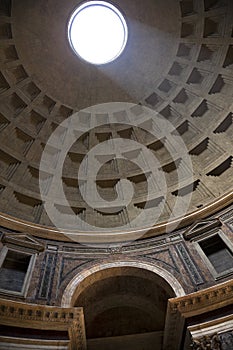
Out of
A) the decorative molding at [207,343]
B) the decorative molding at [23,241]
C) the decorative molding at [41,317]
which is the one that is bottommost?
the decorative molding at [207,343]

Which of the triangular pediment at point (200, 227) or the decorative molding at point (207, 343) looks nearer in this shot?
the decorative molding at point (207, 343)

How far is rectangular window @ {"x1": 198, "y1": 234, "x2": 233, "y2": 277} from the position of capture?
11703 millimetres

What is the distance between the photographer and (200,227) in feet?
44.4

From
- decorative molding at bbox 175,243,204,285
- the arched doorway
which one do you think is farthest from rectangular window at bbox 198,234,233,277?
the arched doorway

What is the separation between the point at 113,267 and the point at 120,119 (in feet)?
33.6

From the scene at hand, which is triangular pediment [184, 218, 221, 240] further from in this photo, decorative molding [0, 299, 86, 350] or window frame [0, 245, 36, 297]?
window frame [0, 245, 36, 297]

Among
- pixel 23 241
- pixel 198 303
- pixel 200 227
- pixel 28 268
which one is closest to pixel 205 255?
pixel 200 227

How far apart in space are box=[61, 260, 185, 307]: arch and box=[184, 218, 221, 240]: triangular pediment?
2.09m

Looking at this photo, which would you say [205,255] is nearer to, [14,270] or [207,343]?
[207,343]

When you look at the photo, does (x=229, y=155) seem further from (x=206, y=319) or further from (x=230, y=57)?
(x=206, y=319)

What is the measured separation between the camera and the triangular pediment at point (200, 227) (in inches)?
523

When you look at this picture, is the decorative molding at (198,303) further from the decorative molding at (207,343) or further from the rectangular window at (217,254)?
the rectangular window at (217,254)

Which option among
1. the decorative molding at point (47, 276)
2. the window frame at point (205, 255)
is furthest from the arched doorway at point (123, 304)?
the window frame at point (205, 255)

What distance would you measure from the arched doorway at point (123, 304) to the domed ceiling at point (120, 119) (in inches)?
82.6
